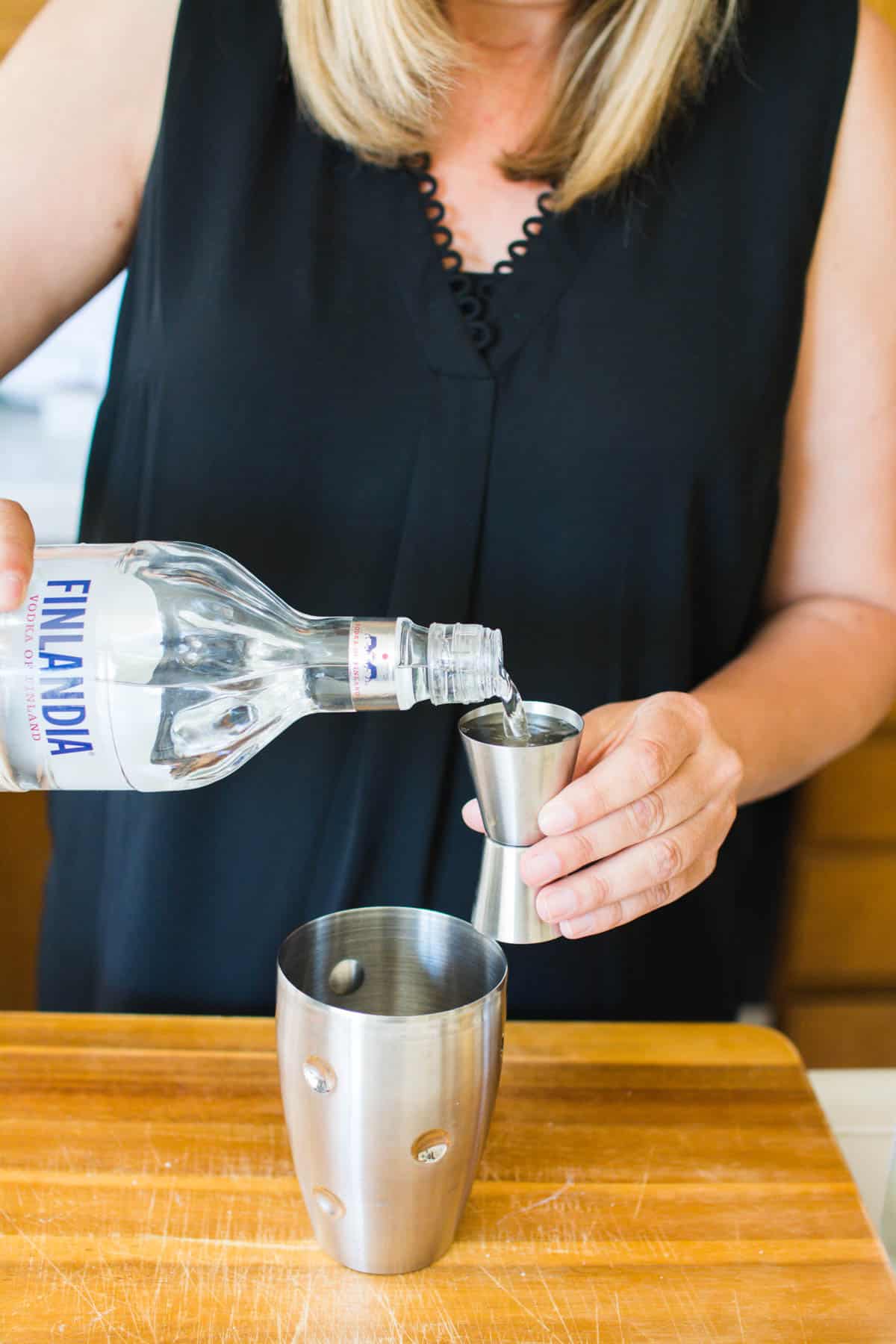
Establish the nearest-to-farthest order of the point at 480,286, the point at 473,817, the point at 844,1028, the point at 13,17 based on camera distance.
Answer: the point at 473,817 < the point at 480,286 < the point at 13,17 < the point at 844,1028

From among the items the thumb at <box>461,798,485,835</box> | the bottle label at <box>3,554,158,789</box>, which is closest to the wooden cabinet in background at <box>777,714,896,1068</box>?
the thumb at <box>461,798,485,835</box>

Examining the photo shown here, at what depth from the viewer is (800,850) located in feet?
6.62

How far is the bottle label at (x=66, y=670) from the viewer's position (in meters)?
0.64

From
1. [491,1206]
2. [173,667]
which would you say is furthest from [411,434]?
[491,1206]

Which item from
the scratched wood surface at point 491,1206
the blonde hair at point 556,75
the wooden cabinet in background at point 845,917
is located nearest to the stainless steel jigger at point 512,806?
the scratched wood surface at point 491,1206

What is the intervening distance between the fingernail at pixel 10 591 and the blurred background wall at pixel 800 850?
1397 millimetres

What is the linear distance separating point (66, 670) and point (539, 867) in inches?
10.8

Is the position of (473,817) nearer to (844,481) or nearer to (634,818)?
(634,818)

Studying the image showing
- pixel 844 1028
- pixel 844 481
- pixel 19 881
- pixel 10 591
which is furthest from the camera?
pixel 844 1028

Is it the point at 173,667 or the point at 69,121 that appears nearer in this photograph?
the point at 173,667

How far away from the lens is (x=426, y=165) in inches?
37.6

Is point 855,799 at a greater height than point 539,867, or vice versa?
point 539,867

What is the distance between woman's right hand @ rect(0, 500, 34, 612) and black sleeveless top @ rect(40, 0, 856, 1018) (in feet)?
0.96

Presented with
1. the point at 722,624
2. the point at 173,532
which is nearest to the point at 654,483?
the point at 722,624
